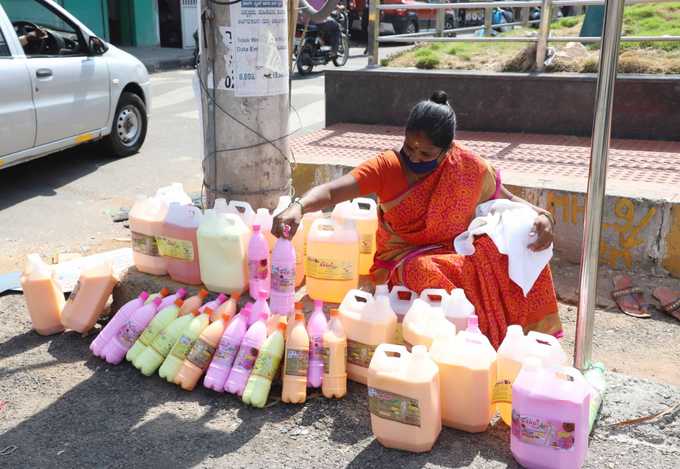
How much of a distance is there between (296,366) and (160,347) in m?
0.70

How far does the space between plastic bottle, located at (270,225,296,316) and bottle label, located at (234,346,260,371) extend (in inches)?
13.3

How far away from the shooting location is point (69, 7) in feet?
53.9

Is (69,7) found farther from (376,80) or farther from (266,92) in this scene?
(266,92)

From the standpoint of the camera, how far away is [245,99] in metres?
3.75

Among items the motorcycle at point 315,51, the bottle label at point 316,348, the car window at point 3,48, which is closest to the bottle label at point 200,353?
the bottle label at point 316,348

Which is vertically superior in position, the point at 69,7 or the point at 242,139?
the point at 69,7

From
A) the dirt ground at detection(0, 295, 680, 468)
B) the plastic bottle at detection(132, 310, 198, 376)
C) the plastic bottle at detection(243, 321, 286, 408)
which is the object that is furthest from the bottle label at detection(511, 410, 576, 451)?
the plastic bottle at detection(132, 310, 198, 376)

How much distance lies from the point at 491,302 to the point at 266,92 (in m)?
1.61

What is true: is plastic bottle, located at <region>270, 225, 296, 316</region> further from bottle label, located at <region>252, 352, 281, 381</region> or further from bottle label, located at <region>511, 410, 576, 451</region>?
bottle label, located at <region>511, 410, 576, 451</region>

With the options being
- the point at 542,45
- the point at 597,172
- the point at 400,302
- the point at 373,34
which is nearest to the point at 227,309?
the point at 400,302

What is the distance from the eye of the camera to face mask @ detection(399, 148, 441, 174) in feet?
11.0

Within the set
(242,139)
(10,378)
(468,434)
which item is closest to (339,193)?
(242,139)

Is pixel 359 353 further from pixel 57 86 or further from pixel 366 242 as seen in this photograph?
pixel 57 86

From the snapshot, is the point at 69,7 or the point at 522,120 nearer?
the point at 522,120
